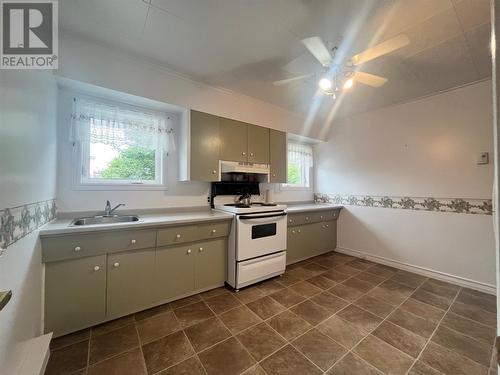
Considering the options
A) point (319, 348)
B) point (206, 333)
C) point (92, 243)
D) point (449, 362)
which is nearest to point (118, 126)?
point (92, 243)

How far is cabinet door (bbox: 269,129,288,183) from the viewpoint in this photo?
319cm

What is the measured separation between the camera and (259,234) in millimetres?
2502

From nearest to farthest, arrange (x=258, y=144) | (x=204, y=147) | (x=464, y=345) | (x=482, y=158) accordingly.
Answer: (x=464, y=345), (x=482, y=158), (x=204, y=147), (x=258, y=144)

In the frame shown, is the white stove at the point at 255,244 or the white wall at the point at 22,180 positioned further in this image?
the white stove at the point at 255,244

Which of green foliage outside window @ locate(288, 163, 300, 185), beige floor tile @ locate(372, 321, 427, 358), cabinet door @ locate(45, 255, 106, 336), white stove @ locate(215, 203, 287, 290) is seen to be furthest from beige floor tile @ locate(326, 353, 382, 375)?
green foliage outside window @ locate(288, 163, 300, 185)

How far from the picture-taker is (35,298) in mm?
1413

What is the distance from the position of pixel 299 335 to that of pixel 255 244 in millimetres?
990

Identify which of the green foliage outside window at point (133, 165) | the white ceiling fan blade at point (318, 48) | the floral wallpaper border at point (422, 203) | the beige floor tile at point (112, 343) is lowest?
the beige floor tile at point (112, 343)

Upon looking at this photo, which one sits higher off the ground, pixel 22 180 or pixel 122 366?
pixel 22 180

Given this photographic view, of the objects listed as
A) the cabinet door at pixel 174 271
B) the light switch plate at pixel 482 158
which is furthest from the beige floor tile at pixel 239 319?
the light switch plate at pixel 482 158

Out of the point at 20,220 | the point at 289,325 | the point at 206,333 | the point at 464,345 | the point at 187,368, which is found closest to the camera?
the point at 20,220

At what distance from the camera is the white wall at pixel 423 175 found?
8.05 ft

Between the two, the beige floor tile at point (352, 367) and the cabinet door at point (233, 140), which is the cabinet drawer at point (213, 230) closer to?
the cabinet door at point (233, 140)

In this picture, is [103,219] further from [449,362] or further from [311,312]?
[449,362]
